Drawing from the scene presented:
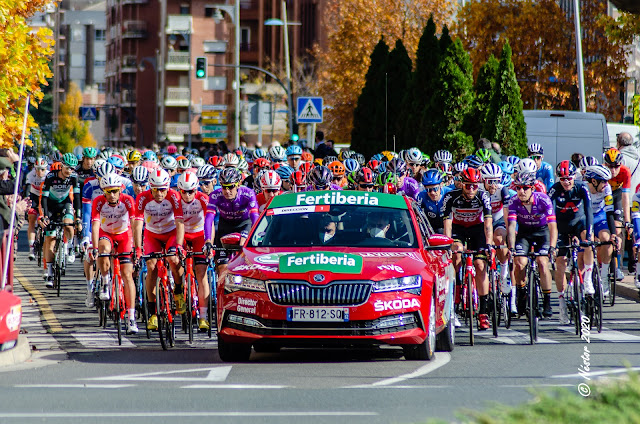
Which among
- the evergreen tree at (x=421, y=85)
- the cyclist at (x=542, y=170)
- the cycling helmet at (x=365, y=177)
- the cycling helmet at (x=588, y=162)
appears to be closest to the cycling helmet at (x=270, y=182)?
the cycling helmet at (x=365, y=177)

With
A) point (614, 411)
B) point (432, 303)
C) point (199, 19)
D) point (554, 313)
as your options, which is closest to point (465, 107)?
point (554, 313)

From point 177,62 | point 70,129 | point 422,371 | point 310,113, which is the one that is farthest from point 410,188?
point 70,129

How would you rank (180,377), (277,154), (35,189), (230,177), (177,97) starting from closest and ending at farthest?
(180,377)
(230,177)
(277,154)
(35,189)
(177,97)

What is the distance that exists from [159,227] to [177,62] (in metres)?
103

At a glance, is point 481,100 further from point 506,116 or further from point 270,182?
point 270,182

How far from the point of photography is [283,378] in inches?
452

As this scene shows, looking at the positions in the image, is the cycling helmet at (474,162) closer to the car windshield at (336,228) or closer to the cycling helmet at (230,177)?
the cycling helmet at (230,177)

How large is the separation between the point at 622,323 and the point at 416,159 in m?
5.81

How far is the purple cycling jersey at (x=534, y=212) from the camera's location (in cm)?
1581

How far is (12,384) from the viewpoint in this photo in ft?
36.7

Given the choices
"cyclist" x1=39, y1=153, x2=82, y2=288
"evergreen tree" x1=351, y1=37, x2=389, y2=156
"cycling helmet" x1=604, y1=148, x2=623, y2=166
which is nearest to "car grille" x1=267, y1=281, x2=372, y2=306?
"cycling helmet" x1=604, y1=148, x2=623, y2=166

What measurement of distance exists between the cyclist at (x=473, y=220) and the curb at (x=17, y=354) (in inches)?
193

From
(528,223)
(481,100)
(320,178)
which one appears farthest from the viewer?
(481,100)

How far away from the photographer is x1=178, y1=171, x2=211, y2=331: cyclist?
51.1 feet
